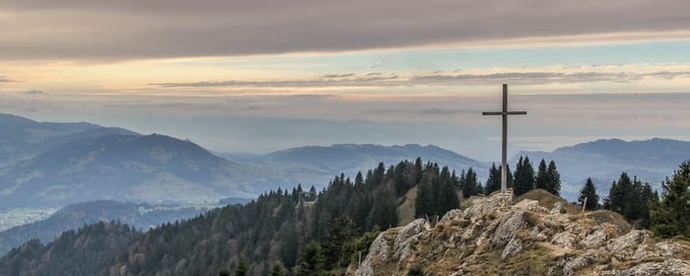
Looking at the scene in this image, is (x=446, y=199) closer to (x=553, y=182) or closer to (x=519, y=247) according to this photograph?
(x=553, y=182)

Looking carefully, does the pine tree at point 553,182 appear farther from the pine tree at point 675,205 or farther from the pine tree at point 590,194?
the pine tree at point 675,205

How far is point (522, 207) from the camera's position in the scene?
56938 millimetres

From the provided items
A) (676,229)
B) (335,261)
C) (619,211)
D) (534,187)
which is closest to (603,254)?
(676,229)

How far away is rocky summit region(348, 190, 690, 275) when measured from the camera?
3834cm

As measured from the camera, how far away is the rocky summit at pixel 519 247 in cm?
3834

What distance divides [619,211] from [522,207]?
6763cm

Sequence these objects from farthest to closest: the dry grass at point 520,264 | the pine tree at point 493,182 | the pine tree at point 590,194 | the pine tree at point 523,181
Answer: the pine tree at point 493,182, the pine tree at point 523,181, the pine tree at point 590,194, the dry grass at point 520,264

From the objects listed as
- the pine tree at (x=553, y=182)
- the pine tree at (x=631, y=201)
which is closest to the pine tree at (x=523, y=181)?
the pine tree at (x=553, y=182)

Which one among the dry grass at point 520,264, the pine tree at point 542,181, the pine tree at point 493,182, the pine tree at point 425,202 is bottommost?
the pine tree at point 425,202

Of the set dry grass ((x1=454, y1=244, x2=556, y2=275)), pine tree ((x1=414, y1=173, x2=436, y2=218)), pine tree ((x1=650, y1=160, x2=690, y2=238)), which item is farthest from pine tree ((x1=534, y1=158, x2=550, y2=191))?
dry grass ((x1=454, y1=244, x2=556, y2=275))

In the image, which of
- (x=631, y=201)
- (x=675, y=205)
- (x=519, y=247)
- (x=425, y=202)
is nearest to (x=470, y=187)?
(x=425, y=202)

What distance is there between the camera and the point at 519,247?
1873 inches

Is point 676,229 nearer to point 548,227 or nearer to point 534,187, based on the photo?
point 548,227

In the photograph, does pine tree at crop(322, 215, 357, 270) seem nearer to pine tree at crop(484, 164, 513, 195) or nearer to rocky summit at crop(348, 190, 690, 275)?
rocky summit at crop(348, 190, 690, 275)
